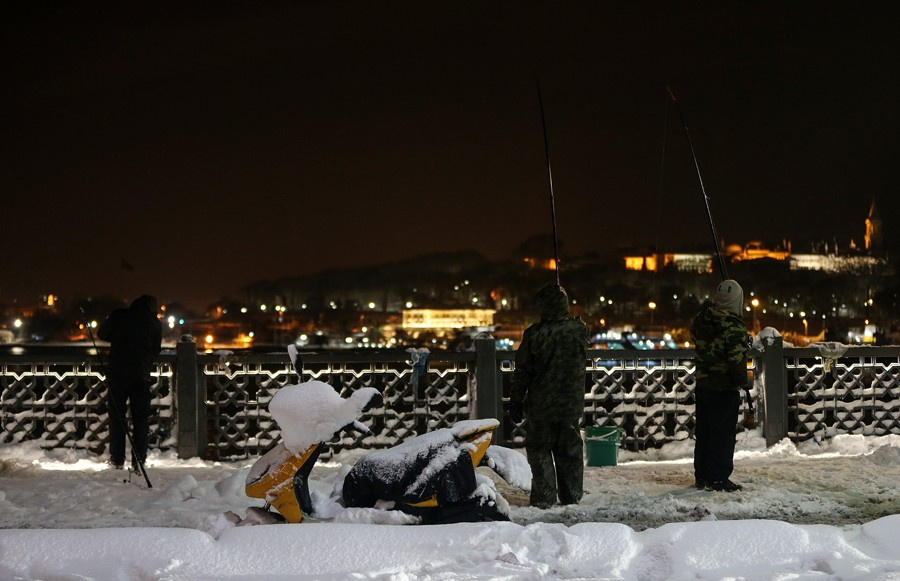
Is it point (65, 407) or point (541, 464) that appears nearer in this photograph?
point (541, 464)

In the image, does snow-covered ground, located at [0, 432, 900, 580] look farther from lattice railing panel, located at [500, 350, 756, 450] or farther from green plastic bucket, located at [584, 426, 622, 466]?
lattice railing panel, located at [500, 350, 756, 450]

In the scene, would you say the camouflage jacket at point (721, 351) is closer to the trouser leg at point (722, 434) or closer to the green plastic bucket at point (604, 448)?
the trouser leg at point (722, 434)

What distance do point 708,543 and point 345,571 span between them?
1.89m

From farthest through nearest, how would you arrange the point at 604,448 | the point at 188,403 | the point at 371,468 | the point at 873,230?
the point at 873,230
the point at 188,403
the point at 604,448
the point at 371,468

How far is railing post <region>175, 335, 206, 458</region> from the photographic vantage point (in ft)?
33.0

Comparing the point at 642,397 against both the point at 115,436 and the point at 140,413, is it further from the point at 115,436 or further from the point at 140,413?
the point at 115,436

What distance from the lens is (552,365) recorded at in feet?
24.7

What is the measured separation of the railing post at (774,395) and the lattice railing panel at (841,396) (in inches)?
6.9

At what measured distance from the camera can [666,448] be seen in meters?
10.3

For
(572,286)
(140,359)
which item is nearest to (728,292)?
(140,359)

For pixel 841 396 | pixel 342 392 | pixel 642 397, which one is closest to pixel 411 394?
pixel 342 392

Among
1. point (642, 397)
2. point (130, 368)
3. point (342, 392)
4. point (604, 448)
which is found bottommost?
point (604, 448)

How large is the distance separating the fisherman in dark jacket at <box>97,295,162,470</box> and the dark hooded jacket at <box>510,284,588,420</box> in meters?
3.95

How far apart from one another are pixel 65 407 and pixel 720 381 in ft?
20.9
